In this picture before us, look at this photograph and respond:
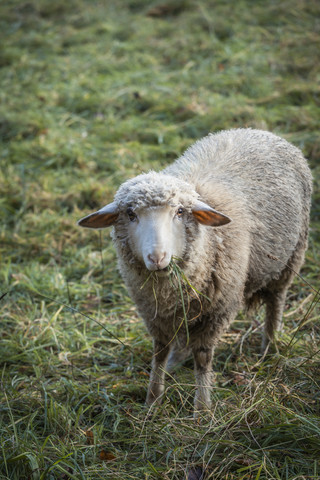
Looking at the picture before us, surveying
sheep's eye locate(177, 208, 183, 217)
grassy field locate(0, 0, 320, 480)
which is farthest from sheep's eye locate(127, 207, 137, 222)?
grassy field locate(0, 0, 320, 480)

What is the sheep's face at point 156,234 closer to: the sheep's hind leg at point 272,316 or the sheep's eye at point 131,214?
the sheep's eye at point 131,214

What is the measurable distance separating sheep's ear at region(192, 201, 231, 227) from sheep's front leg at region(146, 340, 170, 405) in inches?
29.1

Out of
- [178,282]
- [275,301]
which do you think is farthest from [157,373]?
[275,301]

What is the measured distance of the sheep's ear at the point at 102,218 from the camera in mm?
2270

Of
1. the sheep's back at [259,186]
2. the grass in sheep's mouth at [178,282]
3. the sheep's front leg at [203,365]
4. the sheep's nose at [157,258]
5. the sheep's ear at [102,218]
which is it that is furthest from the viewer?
the sheep's back at [259,186]

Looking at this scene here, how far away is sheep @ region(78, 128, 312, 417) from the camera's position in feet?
7.06

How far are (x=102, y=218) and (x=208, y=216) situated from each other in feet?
1.72

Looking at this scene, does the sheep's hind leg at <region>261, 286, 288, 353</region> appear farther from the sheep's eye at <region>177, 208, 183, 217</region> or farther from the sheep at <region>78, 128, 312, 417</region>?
the sheep's eye at <region>177, 208, 183, 217</region>

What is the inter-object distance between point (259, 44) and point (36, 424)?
6.20 m

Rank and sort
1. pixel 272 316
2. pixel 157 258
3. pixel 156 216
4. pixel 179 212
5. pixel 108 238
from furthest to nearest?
pixel 108 238
pixel 272 316
pixel 179 212
pixel 156 216
pixel 157 258

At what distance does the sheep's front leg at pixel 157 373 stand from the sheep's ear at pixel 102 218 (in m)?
0.72

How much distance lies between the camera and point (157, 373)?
255 centimetres

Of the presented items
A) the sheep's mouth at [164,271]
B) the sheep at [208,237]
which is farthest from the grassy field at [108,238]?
the sheep's mouth at [164,271]

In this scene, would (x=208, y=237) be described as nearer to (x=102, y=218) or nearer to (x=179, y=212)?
(x=179, y=212)
